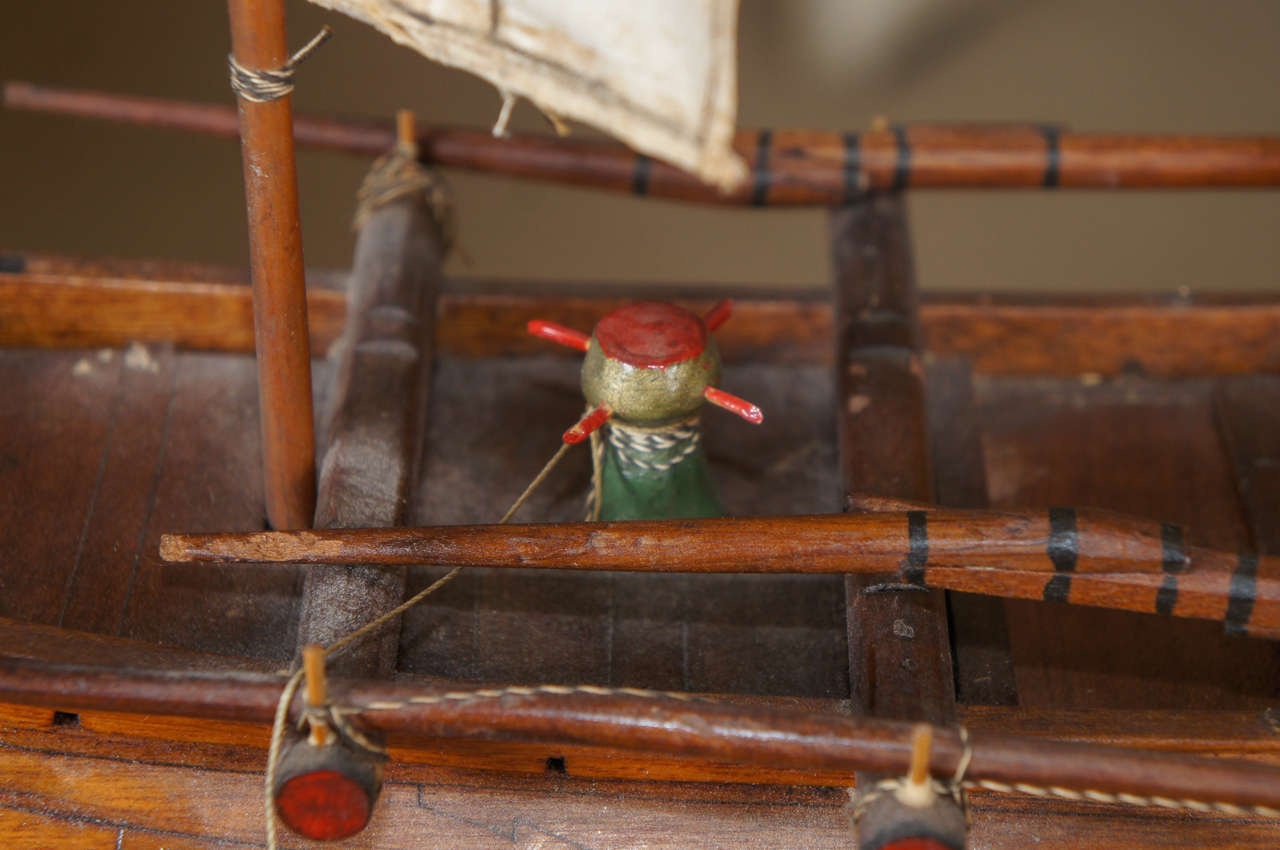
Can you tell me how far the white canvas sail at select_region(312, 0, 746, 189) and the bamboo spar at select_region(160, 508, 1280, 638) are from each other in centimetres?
46

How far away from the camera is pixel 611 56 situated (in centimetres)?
124

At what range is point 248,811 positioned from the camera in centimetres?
154

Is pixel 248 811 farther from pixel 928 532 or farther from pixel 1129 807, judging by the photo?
pixel 1129 807

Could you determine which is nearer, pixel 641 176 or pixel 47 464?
pixel 47 464

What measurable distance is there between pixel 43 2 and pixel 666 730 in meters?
3.49

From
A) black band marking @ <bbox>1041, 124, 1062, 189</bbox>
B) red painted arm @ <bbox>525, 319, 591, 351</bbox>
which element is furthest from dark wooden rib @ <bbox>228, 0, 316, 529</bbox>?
black band marking @ <bbox>1041, 124, 1062, 189</bbox>

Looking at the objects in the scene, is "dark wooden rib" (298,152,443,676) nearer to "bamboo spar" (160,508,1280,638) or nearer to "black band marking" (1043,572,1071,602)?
"bamboo spar" (160,508,1280,638)

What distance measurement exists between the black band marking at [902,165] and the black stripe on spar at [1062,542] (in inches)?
34.9

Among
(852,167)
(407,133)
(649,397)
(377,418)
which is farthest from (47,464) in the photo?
(852,167)

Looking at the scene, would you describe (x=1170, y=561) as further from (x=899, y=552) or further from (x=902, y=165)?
(x=902, y=165)

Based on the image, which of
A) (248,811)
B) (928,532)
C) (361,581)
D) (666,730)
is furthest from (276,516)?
(928,532)

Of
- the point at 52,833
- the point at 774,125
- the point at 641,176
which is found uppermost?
the point at 774,125

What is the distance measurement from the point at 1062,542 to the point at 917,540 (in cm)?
16

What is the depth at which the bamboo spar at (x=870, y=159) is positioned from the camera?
2.21 m
